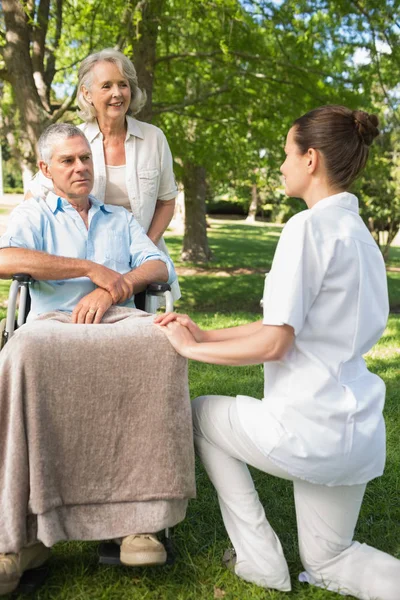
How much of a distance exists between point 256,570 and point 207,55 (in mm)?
7364

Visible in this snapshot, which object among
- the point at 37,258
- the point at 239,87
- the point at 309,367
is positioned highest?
the point at 239,87

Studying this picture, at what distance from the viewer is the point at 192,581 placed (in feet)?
7.98

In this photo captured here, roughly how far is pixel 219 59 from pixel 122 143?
5652mm

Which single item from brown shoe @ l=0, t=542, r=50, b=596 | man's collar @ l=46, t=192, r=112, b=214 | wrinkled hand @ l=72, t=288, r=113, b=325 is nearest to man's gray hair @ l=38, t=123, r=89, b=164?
man's collar @ l=46, t=192, r=112, b=214

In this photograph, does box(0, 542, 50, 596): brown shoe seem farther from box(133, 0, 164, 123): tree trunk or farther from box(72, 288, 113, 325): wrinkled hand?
box(133, 0, 164, 123): tree trunk

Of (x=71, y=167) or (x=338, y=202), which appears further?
(x=71, y=167)

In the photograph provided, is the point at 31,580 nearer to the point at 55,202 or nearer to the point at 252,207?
the point at 55,202

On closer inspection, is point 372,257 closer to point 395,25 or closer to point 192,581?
point 192,581

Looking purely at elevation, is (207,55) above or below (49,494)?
above

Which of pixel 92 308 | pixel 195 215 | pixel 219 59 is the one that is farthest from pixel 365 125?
pixel 195 215

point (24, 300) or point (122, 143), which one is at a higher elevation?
point (122, 143)

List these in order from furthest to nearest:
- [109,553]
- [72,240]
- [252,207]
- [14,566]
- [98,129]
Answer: [252,207] < [98,129] < [72,240] < [109,553] < [14,566]

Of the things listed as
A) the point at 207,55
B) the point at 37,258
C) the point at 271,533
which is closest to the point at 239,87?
the point at 207,55

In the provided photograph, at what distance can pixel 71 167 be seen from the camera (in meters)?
2.91
